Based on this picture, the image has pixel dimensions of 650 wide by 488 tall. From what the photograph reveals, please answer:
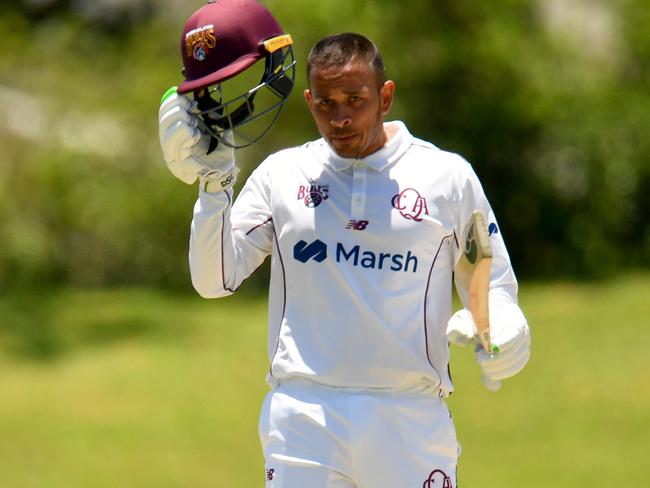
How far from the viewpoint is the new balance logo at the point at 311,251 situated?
11.8 feet

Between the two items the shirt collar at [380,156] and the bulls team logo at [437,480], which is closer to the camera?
the bulls team logo at [437,480]

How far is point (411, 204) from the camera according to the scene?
11.9 ft

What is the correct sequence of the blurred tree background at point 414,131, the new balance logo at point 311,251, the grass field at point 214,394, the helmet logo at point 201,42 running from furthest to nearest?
the blurred tree background at point 414,131, the grass field at point 214,394, the new balance logo at point 311,251, the helmet logo at point 201,42

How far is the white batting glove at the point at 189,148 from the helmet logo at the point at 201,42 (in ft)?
0.41

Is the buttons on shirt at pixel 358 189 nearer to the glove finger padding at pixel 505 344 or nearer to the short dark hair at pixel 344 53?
the short dark hair at pixel 344 53

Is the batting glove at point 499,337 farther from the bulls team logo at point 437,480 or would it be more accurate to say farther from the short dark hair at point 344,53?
the short dark hair at point 344,53

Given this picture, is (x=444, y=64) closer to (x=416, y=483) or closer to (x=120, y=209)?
(x=120, y=209)

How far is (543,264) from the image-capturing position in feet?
40.7

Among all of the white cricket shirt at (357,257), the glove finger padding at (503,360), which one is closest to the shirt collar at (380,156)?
the white cricket shirt at (357,257)

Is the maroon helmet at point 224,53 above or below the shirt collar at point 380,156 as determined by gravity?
above

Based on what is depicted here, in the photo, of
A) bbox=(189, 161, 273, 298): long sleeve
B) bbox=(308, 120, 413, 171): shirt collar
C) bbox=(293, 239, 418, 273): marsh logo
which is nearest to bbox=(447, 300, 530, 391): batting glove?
bbox=(293, 239, 418, 273): marsh logo

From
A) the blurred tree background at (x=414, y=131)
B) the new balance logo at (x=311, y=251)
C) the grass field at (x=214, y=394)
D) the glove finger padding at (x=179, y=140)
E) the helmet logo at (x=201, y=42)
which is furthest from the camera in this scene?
the blurred tree background at (x=414, y=131)

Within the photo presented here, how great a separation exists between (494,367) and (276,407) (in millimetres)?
561

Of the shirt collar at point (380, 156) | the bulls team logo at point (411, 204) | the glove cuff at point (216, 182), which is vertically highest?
the shirt collar at point (380, 156)
